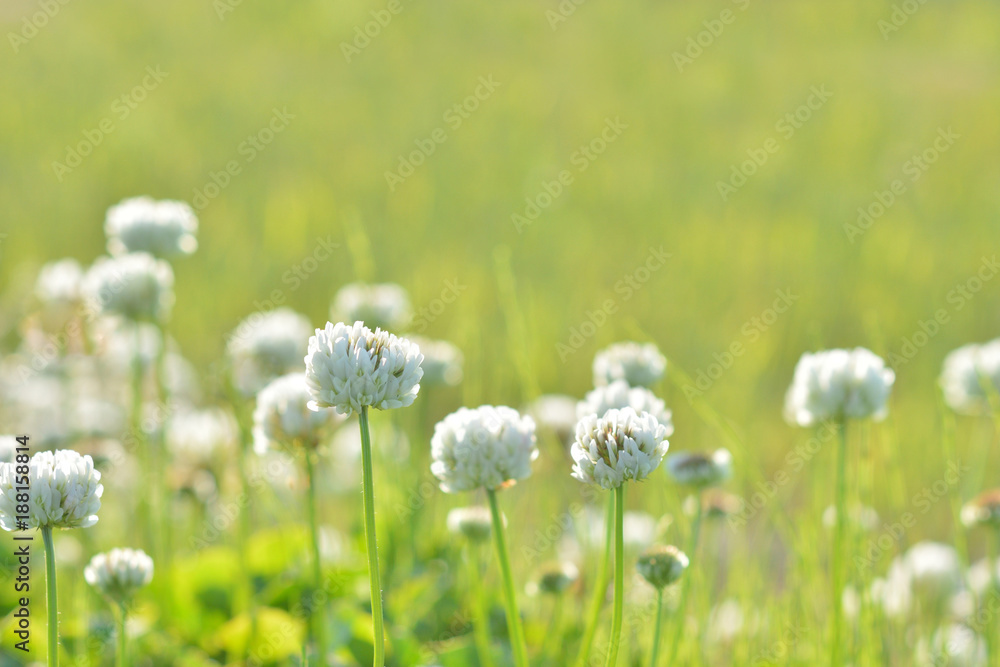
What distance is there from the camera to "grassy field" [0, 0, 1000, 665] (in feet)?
6.10

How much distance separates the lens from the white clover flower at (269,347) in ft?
6.72

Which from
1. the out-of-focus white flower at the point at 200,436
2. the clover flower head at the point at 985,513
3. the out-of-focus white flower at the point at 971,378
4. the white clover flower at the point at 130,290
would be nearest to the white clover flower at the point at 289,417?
the white clover flower at the point at 130,290

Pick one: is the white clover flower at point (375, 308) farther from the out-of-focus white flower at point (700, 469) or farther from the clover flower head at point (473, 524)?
the out-of-focus white flower at point (700, 469)

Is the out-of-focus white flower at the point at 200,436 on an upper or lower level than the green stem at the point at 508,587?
upper

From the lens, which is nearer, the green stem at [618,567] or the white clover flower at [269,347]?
the green stem at [618,567]

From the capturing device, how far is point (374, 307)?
7.20 ft

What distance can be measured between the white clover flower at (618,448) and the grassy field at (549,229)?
0.33 m

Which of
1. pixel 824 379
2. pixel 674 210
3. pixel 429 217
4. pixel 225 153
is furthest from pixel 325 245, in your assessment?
pixel 824 379

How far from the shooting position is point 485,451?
1.12m

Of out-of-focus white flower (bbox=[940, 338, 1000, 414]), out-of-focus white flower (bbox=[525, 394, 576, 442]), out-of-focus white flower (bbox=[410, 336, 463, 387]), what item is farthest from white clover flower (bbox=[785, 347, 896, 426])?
out-of-focus white flower (bbox=[410, 336, 463, 387])

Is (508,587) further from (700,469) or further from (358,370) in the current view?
(700,469)

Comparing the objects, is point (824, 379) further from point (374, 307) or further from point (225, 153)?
point (225, 153)

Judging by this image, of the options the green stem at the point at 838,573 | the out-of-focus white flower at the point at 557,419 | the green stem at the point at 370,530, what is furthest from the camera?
the out-of-focus white flower at the point at 557,419

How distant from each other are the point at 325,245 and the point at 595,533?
2.41 metres
